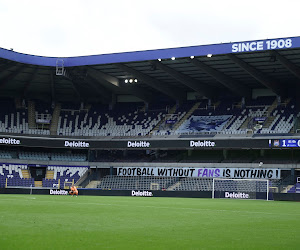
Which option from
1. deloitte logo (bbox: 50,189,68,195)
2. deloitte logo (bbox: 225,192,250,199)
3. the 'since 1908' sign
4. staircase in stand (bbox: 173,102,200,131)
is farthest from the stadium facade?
deloitte logo (bbox: 50,189,68,195)

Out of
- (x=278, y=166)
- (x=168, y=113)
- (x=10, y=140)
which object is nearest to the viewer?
(x=278, y=166)

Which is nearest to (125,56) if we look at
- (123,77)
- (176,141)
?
(123,77)

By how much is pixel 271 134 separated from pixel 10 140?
32.0 metres

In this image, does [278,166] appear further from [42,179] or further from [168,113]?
[42,179]

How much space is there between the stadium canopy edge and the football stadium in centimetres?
11

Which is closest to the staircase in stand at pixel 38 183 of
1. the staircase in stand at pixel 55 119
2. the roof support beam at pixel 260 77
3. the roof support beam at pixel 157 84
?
the staircase in stand at pixel 55 119

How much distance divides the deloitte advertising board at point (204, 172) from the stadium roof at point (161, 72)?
10192mm

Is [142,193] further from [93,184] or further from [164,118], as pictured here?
[164,118]

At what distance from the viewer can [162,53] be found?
2103 inches

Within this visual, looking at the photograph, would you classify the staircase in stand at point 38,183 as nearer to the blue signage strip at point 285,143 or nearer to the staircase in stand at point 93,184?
the staircase in stand at point 93,184

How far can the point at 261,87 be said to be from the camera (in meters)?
63.3

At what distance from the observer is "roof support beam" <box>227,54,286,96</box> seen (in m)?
51.5

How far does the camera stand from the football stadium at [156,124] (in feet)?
169

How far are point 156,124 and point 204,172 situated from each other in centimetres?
1179
